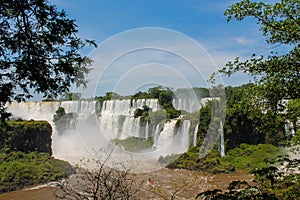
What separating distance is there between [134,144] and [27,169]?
18.2 feet

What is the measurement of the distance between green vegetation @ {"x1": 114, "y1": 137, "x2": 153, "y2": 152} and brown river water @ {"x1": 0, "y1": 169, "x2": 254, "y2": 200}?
1004 millimetres

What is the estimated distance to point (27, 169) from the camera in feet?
43.7

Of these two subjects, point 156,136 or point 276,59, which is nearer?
point 276,59

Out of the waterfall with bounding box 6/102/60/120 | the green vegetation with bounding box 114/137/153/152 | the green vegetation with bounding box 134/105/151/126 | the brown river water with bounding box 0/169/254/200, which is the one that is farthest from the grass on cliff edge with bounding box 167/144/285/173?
the waterfall with bounding box 6/102/60/120

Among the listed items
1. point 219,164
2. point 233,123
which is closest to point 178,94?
point 219,164

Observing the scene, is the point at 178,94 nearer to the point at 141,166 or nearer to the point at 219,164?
the point at 141,166

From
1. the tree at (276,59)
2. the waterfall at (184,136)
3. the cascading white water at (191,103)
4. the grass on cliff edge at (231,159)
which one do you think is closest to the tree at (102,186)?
the tree at (276,59)

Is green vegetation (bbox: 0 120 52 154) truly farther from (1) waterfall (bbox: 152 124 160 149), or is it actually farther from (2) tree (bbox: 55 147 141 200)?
(2) tree (bbox: 55 147 141 200)

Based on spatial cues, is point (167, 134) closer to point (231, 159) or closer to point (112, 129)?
point (112, 129)

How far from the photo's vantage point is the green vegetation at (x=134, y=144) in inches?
403

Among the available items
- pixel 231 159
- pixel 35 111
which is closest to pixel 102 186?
pixel 231 159

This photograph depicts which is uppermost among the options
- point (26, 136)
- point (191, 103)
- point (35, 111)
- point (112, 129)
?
point (191, 103)

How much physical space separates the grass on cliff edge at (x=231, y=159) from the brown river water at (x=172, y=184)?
0.58 meters

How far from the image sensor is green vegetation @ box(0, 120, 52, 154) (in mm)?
15422
